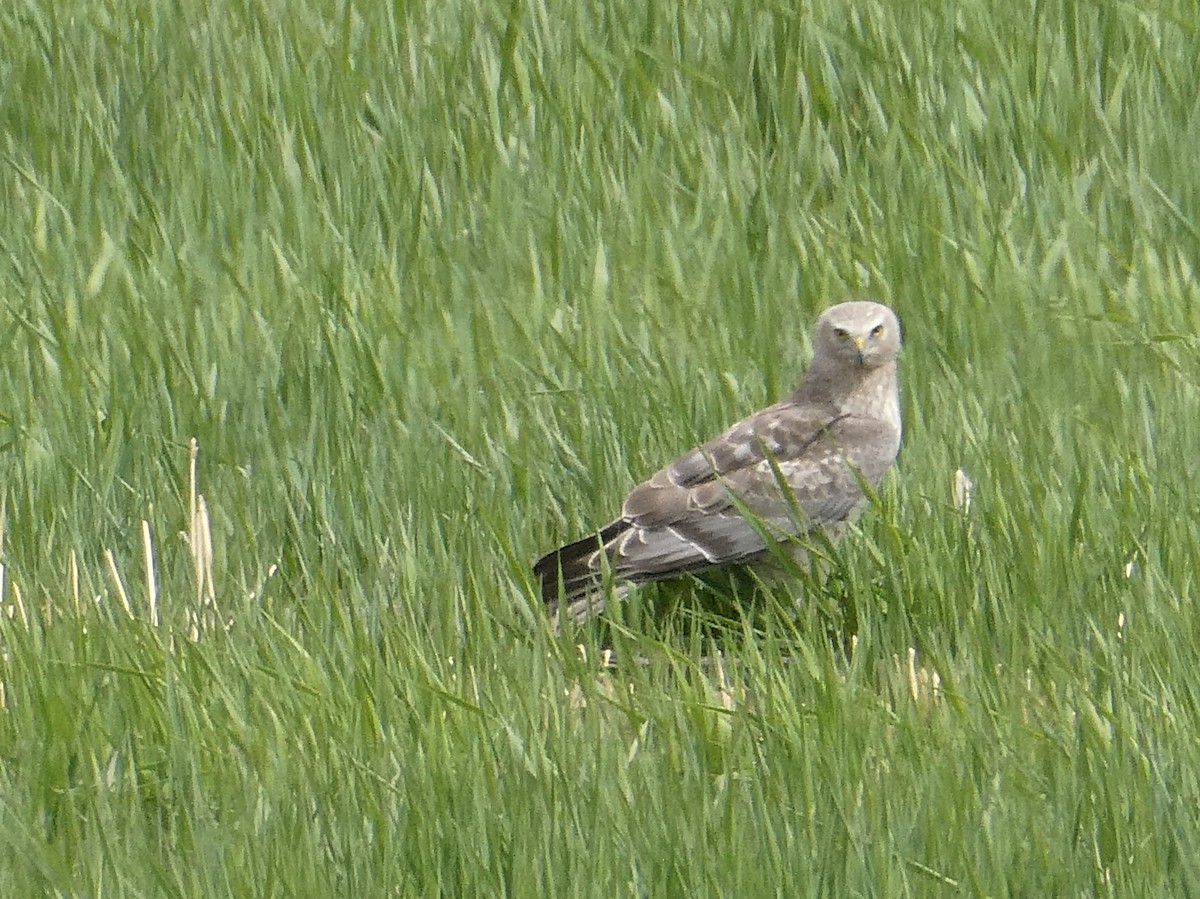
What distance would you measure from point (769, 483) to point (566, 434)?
19.3 inches

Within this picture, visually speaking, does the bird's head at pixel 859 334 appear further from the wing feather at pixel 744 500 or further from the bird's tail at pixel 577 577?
the bird's tail at pixel 577 577

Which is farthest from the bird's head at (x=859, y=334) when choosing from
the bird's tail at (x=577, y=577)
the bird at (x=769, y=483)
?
the bird's tail at (x=577, y=577)

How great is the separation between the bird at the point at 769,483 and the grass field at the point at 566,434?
0.40 feet

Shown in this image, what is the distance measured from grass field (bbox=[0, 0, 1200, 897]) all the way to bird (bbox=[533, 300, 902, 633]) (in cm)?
12

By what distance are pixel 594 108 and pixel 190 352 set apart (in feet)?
5.12

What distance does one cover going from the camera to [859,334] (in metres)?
5.09

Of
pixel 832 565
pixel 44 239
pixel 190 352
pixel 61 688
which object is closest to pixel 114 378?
pixel 190 352

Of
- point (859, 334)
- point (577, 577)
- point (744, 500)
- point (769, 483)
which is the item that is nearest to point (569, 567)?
point (577, 577)

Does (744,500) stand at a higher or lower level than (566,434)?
lower

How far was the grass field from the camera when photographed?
3352 millimetres

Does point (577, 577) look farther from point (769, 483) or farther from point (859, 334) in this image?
point (859, 334)

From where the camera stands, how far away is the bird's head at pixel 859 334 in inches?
200

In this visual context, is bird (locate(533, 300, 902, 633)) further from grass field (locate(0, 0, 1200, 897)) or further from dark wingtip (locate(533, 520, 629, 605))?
grass field (locate(0, 0, 1200, 897))

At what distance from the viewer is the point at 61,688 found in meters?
3.78
